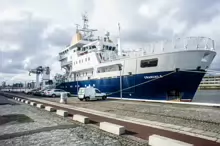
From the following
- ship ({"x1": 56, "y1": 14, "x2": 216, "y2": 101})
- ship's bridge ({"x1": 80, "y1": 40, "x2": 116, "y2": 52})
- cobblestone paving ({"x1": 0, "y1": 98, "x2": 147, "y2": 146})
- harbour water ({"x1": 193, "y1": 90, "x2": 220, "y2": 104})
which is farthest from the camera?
harbour water ({"x1": 193, "y1": 90, "x2": 220, "y2": 104})

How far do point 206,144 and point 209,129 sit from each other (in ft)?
6.57

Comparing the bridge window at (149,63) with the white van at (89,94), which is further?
the white van at (89,94)

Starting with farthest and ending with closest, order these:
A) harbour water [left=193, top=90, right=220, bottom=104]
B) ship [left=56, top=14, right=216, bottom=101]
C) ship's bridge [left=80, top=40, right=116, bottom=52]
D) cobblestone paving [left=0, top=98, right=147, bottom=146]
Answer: harbour water [left=193, top=90, right=220, bottom=104]
ship's bridge [left=80, top=40, right=116, bottom=52]
ship [left=56, top=14, right=216, bottom=101]
cobblestone paving [left=0, top=98, right=147, bottom=146]

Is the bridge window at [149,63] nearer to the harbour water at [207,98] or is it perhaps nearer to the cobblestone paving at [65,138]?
the harbour water at [207,98]

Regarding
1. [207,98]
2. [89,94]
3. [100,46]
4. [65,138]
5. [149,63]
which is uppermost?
[100,46]

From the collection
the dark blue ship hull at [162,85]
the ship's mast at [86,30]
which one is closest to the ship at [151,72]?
the dark blue ship hull at [162,85]

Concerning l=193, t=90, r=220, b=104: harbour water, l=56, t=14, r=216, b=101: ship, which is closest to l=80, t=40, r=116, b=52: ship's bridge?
l=56, t=14, r=216, b=101: ship

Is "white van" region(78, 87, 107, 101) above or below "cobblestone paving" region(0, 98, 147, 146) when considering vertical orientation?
above

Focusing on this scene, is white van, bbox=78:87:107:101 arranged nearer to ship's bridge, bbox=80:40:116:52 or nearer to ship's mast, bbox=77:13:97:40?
ship's bridge, bbox=80:40:116:52

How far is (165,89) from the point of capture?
20516mm

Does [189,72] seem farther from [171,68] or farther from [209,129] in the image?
[209,129]

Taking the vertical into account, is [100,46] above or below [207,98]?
above

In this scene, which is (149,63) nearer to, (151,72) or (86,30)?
(151,72)

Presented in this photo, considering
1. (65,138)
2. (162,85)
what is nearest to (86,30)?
(162,85)
